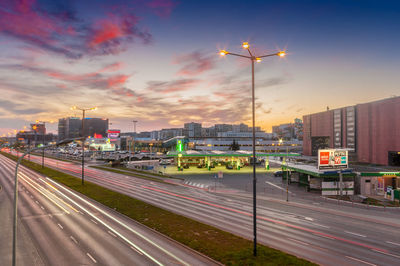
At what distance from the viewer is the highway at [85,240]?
52.3ft

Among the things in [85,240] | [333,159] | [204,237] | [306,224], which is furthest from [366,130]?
[85,240]

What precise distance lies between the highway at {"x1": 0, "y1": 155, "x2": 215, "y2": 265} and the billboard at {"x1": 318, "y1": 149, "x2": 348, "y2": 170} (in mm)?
32331

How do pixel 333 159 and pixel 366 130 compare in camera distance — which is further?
pixel 366 130

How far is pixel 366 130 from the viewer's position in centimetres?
8031

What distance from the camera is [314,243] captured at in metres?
19.0

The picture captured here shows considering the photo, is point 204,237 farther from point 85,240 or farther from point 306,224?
point 306,224

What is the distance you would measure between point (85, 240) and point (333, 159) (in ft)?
129

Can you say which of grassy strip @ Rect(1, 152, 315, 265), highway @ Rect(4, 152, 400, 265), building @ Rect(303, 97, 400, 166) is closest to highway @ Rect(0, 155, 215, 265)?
grassy strip @ Rect(1, 152, 315, 265)

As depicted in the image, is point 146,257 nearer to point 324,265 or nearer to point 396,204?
point 324,265

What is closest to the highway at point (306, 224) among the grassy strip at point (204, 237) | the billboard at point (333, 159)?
the grassy strip at point (204, 237)

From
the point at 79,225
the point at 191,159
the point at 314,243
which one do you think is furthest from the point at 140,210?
the point at 191,159

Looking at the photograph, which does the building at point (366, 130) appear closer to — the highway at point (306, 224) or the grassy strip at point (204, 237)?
the highway at point (306, 224)

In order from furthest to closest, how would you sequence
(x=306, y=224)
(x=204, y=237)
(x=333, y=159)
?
(x=333, y=159), (x=306, y=224), (x=204, y=237)

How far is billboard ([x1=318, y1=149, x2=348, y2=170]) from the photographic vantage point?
39.8 metres
